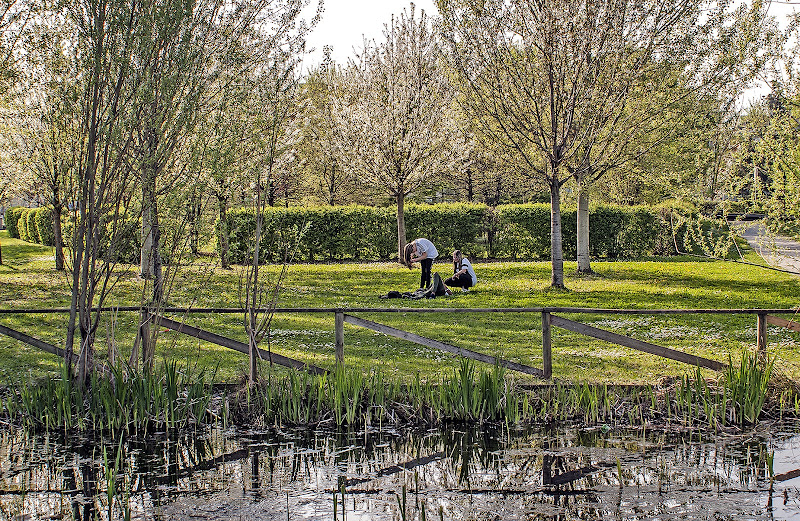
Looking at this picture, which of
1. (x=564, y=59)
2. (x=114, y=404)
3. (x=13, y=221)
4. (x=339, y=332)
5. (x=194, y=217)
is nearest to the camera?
(x=114, y=404)

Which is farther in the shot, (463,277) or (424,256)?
(463,277)

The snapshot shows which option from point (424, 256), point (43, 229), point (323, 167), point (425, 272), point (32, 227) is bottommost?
point (425, 272)

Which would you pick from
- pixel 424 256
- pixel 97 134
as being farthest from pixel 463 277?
pixel 97 134

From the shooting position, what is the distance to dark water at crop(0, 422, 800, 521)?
5.13 m

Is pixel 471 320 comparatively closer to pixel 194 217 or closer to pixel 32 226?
pixel 194 217

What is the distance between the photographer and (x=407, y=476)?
5887 mm

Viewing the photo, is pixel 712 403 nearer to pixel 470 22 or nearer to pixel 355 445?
pixel 355 445

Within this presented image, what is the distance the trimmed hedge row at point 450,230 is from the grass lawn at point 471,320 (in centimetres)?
273

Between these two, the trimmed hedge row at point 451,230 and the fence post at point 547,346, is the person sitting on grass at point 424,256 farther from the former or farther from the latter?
the trimmed hedge row at point 451,230

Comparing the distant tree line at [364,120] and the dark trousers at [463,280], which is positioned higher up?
the distant tree line at [364,120]

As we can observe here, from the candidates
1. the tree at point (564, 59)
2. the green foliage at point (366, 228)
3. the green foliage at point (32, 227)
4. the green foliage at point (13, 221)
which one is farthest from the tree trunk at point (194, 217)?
the green foliage at point (13, 221)

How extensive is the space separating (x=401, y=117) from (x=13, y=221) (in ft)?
83.0

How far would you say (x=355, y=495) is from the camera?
5.48 m

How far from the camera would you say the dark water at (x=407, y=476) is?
5129mm
